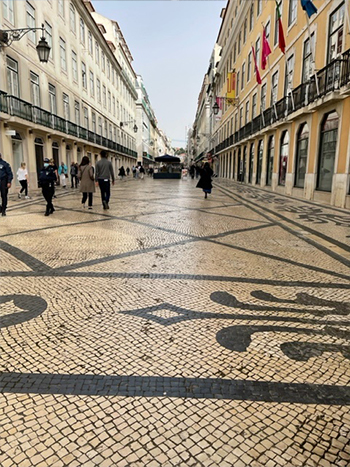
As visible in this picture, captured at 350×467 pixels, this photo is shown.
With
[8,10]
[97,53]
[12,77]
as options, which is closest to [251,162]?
[12,77]

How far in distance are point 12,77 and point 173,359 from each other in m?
18.9

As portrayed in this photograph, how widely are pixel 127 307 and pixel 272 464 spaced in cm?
182

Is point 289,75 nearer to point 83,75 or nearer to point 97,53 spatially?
point 83,75

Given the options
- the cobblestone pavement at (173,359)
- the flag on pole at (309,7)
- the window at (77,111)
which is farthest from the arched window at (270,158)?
the cobblestone pavement at (173,359)

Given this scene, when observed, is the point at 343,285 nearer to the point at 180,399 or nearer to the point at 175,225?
the point at 180,399

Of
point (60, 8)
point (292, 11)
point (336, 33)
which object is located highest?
point (60, 8)

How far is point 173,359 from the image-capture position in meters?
2.19

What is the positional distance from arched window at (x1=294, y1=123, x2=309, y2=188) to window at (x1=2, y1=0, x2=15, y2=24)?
48.6ft

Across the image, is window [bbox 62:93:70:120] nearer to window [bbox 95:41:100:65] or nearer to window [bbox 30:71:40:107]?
window [bbox 30:71:40:107]

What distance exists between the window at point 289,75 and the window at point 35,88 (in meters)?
13.9

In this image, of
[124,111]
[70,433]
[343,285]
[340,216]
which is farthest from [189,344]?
[124,111]

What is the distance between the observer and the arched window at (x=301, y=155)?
1453cm

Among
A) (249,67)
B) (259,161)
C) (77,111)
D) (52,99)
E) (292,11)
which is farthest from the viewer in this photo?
(77,111)

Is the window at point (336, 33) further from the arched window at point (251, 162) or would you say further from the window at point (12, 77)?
the window at point (12, 77)
